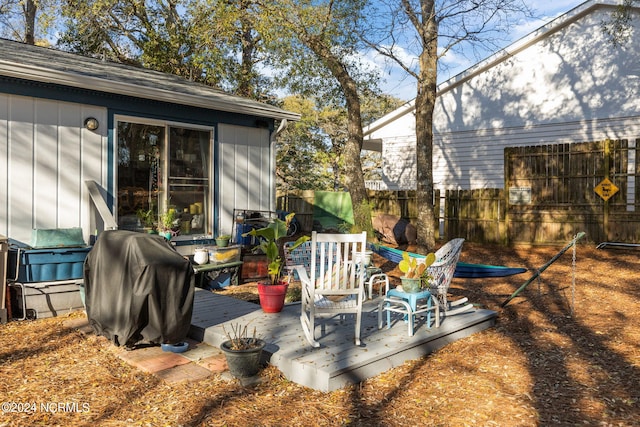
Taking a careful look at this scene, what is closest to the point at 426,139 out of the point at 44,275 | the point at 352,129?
the point at 352,129

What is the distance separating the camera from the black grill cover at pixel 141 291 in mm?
3982

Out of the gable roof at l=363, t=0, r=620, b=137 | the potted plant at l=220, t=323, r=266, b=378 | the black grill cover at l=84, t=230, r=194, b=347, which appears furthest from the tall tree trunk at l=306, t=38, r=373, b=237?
the potted plant at l=220, t=323, r=266, b=378

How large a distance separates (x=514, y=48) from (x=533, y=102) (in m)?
1.51

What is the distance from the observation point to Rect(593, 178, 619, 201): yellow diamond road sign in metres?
9.89

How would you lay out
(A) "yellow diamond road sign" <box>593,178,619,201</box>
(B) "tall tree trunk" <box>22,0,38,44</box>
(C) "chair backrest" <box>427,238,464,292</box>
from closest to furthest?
(C) "chair backrest" <box>427,238,464,292</box> < (A) "yellow diamond road sign" <box>593,178,619,201</box> < (B) "tall tree trunk" <box>22,0,38,44</box>

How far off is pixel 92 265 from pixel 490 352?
375cm

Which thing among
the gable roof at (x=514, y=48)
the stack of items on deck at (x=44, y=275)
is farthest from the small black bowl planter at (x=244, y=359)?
the gable roof at (x=514, y=48)

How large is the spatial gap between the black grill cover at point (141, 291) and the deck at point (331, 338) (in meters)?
0.55

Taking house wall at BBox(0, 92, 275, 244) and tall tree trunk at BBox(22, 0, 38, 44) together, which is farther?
tall tree trunk at BBox(22, 0, 38, 44)

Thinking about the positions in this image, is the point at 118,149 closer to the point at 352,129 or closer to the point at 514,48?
the point at 352,129

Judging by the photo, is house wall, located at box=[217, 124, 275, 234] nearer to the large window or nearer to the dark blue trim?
the large window

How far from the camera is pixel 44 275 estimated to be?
18.6 feet

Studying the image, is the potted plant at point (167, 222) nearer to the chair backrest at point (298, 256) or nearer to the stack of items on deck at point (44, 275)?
the stack of items on deck at point (44, 275)

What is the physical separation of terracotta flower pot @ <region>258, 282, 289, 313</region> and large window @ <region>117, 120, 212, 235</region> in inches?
105
